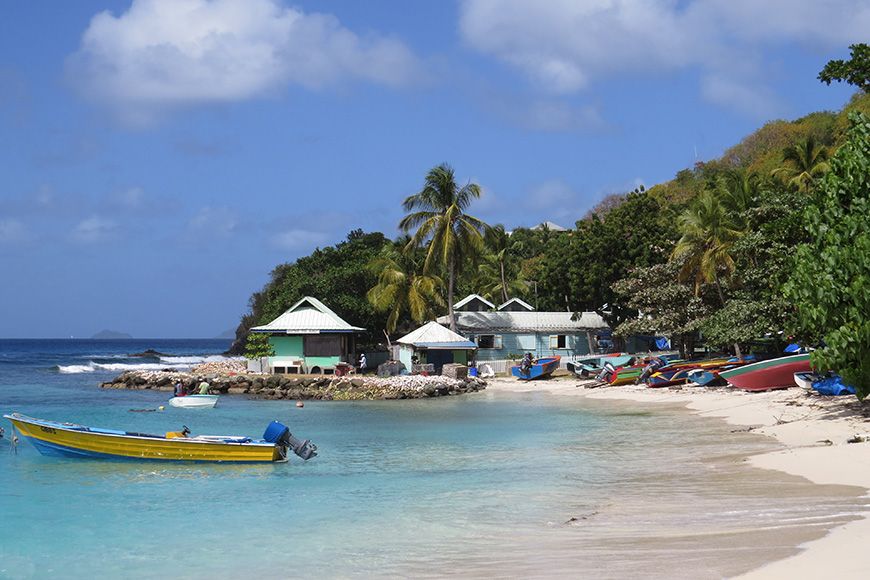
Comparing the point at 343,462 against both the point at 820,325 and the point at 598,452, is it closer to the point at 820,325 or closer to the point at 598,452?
the point at 598,452

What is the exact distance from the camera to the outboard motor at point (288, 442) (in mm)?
19344

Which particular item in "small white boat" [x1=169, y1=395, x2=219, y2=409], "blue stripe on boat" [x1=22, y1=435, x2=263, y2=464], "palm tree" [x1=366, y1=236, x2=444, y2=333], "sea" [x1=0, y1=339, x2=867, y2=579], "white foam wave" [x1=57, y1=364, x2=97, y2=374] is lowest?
"sea" [x1=0, y1=339, x2=867, y2=579]

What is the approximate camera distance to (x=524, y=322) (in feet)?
165

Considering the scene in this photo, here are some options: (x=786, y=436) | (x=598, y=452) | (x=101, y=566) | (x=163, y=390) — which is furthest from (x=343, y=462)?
(x=163, y=390)

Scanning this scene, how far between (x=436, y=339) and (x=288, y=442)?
25365mm

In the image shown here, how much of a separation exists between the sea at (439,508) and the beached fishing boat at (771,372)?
468cm

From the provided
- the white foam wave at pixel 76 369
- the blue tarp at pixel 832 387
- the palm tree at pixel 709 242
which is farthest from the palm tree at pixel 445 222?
the white foam wave at pixel 76 369

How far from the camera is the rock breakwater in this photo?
39.1 meters

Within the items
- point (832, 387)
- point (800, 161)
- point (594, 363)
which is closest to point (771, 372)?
point (832, 387)

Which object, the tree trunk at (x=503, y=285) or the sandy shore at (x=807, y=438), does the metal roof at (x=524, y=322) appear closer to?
the sandy shore at (x=807, y=438)

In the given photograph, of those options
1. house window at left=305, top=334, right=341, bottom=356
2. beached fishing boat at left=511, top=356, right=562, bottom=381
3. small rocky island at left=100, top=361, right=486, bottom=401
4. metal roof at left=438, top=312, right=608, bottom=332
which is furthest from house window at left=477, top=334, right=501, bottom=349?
house window at left=305, top=334, right=341, bottom=356

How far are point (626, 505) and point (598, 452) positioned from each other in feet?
21.2

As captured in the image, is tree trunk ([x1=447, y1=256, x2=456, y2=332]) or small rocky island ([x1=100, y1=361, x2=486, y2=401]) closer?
small rocky island ([x1=100, y1=361, x2=486, y2=401])

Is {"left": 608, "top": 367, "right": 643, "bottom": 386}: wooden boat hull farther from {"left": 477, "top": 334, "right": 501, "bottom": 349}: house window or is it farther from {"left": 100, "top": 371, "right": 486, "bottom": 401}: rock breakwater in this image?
{"left": 477, "top": 334, "right": 501, "bottom": 349}: house window
